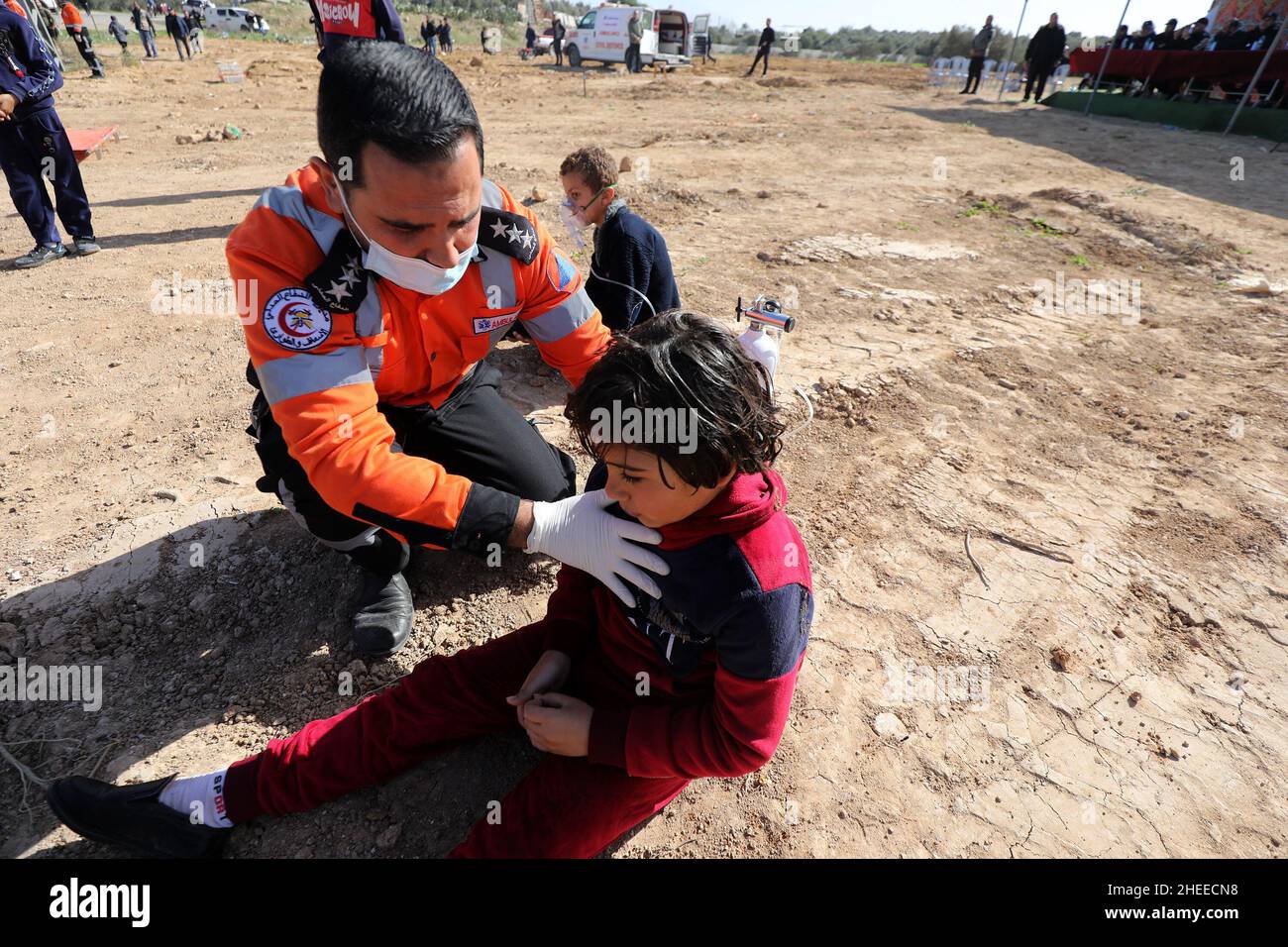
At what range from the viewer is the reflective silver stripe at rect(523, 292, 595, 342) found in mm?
2264

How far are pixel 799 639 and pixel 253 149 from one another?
9691 millimetres

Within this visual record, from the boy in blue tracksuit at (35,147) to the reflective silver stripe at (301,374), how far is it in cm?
457

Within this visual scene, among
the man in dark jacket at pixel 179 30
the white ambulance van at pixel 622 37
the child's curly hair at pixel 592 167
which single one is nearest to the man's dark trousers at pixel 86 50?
the man in dark jacket at pixel 179 30

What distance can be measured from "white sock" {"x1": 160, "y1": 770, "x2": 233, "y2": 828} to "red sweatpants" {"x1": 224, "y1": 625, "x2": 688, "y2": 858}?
29mm

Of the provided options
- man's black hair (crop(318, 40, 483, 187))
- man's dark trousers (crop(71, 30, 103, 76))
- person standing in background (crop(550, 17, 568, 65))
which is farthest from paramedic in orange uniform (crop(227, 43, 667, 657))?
person standing in background (crop(550, 17, 568, 65))

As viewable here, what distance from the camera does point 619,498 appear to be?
4.25ft

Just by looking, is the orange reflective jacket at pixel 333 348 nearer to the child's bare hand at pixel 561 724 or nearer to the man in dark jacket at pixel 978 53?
the child's bare hand at pixel 561 724

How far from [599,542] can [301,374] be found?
903mm

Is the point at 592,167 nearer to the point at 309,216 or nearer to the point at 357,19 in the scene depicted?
the point at 309,216

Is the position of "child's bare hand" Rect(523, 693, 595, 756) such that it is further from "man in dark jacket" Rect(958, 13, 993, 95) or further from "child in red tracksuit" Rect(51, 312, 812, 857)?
"man in dark jacket" Rect(958, 13, 993, 95)

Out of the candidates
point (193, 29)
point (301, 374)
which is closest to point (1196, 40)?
point (301, 374)

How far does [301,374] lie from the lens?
1.67 m
